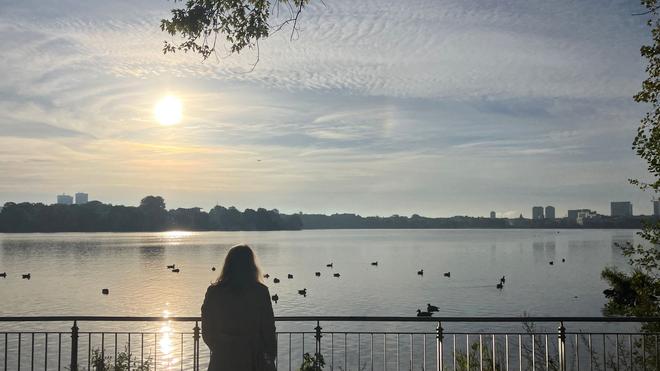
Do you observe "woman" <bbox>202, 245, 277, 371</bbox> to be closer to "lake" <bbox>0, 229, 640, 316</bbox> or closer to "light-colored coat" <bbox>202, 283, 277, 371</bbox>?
"light-colored coat" <bbox>202, 283, 277, 371</bbox>

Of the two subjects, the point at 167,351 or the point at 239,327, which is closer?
the point at 239,327

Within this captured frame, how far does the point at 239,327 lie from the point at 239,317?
0.10 metres

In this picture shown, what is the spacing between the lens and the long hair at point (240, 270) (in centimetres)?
545

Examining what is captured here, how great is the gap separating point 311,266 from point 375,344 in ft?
183

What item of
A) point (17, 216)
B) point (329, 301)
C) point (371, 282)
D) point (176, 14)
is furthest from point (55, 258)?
point (17, 216)

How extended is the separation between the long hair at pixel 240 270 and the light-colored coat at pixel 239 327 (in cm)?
5

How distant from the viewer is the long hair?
5453 mm

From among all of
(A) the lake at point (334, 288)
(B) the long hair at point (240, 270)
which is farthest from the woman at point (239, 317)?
(A) the lake at point (334, 288)

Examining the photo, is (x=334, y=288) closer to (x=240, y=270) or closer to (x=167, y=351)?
(x=167, y=351)

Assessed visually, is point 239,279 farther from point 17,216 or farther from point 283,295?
point 17,216

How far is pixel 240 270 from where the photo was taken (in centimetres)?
546

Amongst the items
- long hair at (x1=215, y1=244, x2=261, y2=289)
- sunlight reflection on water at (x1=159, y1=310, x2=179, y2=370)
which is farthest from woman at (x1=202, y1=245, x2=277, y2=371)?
sunlight reflection on water at (x1=159, y1=310, x2=179, y2=370)

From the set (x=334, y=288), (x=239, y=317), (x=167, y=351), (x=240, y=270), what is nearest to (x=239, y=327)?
(x=239, y=317)

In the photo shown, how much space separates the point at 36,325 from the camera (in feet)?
103
